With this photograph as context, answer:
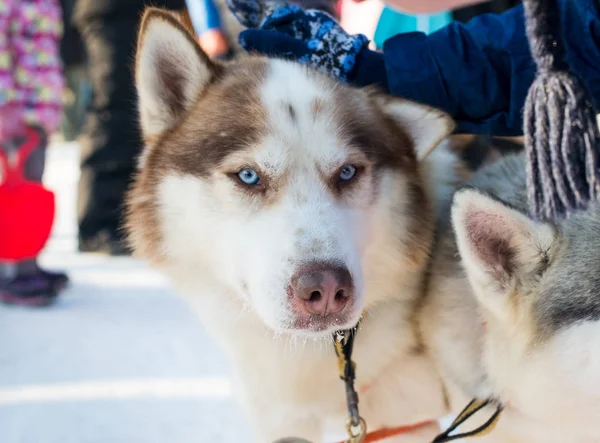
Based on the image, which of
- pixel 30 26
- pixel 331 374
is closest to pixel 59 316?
pixel 30 26

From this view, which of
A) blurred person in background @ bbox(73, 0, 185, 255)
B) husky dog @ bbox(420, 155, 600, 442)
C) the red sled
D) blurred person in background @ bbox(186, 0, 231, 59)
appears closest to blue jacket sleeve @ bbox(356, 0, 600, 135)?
husky dog @ bbox(420, 155, 600, 442)

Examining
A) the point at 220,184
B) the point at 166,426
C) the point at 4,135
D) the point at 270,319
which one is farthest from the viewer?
the point at 4,135

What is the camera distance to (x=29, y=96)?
9.68ft

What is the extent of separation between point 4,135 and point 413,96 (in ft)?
7.33

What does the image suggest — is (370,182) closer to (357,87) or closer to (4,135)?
(357,87)

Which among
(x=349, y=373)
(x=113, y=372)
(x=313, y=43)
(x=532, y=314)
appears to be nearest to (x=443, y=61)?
(x=313, y=43)

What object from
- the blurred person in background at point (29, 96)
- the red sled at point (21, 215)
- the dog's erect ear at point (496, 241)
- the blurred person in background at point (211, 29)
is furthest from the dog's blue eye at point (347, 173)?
the blurred person in background at point (29, 96)

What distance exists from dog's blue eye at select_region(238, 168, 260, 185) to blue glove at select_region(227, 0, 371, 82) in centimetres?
36

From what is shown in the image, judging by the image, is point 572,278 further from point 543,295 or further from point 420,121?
point 420,121

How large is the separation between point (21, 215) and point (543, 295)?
2.28 meters

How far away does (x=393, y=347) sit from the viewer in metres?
1.40

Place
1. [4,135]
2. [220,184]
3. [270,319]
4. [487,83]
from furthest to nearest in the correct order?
[4,135] < [487,83] < [220,184] < [270,319]

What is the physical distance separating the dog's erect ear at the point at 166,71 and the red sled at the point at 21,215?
4.71 ft

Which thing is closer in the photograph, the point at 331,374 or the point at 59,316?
the point at 331,374
